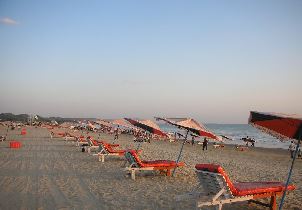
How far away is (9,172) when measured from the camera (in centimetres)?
1145

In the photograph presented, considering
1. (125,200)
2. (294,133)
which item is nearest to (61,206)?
(125,200)

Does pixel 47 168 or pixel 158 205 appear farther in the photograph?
pixel 47 168

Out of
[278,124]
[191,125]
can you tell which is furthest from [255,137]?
[278,124]

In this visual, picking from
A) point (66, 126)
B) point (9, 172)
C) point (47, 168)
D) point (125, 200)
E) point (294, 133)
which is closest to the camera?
point (294, 133)

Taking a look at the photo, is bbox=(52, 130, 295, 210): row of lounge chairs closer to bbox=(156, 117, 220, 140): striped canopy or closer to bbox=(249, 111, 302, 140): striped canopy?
bbox=(249, 111, 302, 140): striped canopy

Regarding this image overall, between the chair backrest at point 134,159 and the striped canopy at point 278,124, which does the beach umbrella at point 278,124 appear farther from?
the chair backrest at point 134,159

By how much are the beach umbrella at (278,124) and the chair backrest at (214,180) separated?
46.1 inches

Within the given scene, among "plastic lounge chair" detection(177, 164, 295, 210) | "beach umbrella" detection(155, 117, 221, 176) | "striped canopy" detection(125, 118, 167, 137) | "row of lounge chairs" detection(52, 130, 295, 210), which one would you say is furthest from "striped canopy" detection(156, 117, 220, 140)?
"plastic lounge chair" detection(177, 164, 295, 210)

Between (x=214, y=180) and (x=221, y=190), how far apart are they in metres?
0.22

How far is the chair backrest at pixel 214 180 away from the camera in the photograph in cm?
649

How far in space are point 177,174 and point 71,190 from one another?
4.17 metres

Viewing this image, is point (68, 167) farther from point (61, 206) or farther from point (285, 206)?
point (285, 206)

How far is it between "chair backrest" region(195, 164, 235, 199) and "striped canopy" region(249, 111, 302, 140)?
1170 millimetres

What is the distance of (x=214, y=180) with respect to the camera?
6621 millimetres
